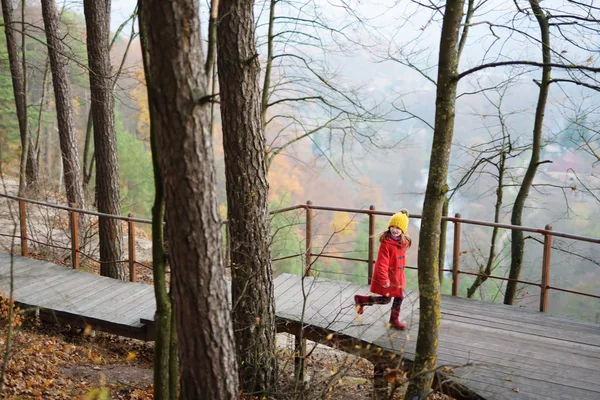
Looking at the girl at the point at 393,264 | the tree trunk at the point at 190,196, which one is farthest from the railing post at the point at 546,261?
the tree trunk at the point at 190,196

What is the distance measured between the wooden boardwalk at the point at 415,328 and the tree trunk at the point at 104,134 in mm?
707

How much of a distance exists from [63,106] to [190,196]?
8273 millimetres

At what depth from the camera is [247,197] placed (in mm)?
5102

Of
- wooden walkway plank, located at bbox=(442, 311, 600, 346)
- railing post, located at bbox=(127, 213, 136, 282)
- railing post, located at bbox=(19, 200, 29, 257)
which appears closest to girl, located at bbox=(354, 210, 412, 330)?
wooden walkway plank, located at bbox=(442, 311, 600, 346)

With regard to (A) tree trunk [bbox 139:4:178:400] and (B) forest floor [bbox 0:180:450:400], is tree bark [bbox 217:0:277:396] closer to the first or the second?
(B) forest floor [bbox 0:180:450:400]

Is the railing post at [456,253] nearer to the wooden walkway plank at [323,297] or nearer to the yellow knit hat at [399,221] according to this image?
the yellow knit hat at [399,221]

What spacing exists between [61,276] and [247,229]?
4302 mm

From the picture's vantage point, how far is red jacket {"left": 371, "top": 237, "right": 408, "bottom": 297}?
19.4 ft

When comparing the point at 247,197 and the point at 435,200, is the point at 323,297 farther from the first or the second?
the point at 435,200

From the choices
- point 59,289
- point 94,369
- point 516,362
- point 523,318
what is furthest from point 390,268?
point 59,289

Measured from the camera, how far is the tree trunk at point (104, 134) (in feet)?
Answer: 28.0

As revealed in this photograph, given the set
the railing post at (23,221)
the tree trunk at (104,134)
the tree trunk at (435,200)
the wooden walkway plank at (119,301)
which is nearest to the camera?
the tree trunk at (435,200)

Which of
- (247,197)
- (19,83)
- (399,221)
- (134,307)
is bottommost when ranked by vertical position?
(134,307)

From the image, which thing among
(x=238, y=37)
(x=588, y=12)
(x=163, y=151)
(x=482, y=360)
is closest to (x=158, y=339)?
(x=163, y=151)
